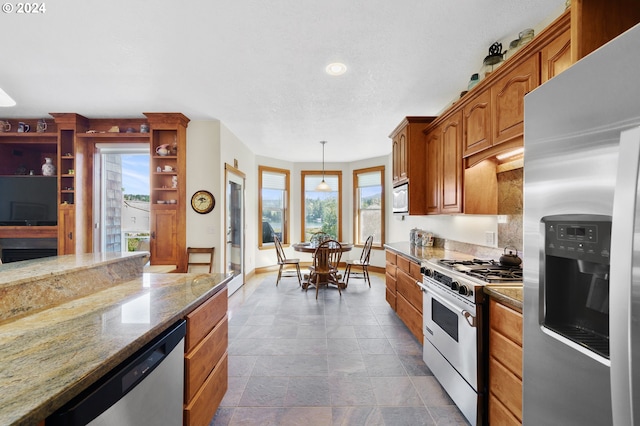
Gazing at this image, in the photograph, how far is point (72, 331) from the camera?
106 cm

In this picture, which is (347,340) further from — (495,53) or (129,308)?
(495,53)

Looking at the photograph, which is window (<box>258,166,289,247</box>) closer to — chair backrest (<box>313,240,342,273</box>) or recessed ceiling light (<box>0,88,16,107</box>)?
chair backrest (<box>313,240,342,273</box>)

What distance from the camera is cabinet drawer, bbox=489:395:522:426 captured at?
1.45 metres

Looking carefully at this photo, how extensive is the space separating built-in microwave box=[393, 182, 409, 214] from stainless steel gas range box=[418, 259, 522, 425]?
4.00 feet

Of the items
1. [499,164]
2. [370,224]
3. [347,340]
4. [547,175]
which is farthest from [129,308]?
[370,224]

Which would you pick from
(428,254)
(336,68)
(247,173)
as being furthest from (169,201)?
(428,254)

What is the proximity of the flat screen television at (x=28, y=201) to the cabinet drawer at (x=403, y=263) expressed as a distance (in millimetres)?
4921

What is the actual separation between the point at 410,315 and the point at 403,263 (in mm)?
560

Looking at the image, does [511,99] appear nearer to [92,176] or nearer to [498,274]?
[498,274]

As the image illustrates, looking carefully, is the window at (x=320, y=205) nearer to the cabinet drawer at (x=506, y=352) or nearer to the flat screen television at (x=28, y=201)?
the flat screen television at (x=28, y=201)

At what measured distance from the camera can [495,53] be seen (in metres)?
2.20

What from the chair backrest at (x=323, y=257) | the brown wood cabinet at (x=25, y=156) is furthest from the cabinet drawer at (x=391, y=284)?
the brown wood cabinet at (x=25, y=156)

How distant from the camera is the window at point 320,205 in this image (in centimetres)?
698

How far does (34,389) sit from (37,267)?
1.19 m
